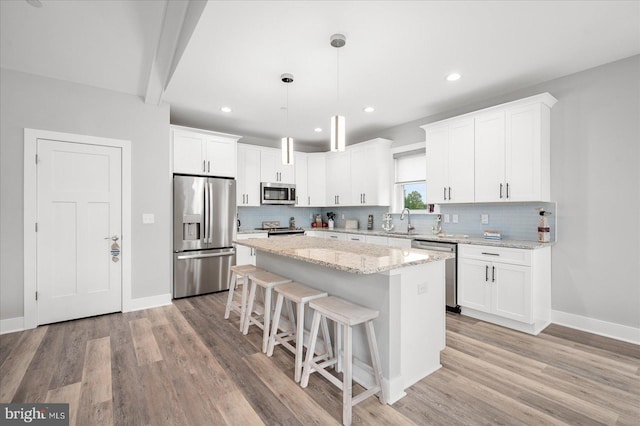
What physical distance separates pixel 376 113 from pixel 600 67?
244cm

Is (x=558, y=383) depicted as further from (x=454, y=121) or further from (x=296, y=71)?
(x=296, y=71)

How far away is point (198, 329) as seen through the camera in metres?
3.16

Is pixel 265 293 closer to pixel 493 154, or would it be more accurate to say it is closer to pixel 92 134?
pixel 92 134

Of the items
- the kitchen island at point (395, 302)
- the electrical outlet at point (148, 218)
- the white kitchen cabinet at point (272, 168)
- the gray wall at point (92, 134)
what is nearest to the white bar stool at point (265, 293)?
the kitchen island at point (395, 302)

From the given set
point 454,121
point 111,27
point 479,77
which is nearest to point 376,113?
point 454,121

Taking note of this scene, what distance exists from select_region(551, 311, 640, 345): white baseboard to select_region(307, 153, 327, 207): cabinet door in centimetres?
407

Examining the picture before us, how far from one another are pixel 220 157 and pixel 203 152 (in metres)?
0.27

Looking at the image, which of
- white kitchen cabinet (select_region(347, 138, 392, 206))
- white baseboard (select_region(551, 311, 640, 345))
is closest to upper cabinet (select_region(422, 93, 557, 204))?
white kitchen cabinet (select_region(347, 138, 392, 206))

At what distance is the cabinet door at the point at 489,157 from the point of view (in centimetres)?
346

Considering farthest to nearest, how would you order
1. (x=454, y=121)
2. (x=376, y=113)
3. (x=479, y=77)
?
(x=376, y=113)
(x=454, y=121)
(x=479, y=77)

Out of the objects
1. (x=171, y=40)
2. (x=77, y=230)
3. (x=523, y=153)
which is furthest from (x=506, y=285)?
(x=77, y=230)

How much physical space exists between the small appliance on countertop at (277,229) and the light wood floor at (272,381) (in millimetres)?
2467

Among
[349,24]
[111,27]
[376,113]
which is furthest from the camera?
[376,113]

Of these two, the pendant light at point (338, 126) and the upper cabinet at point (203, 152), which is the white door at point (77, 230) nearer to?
the upper cabinet at point (203, 152)
